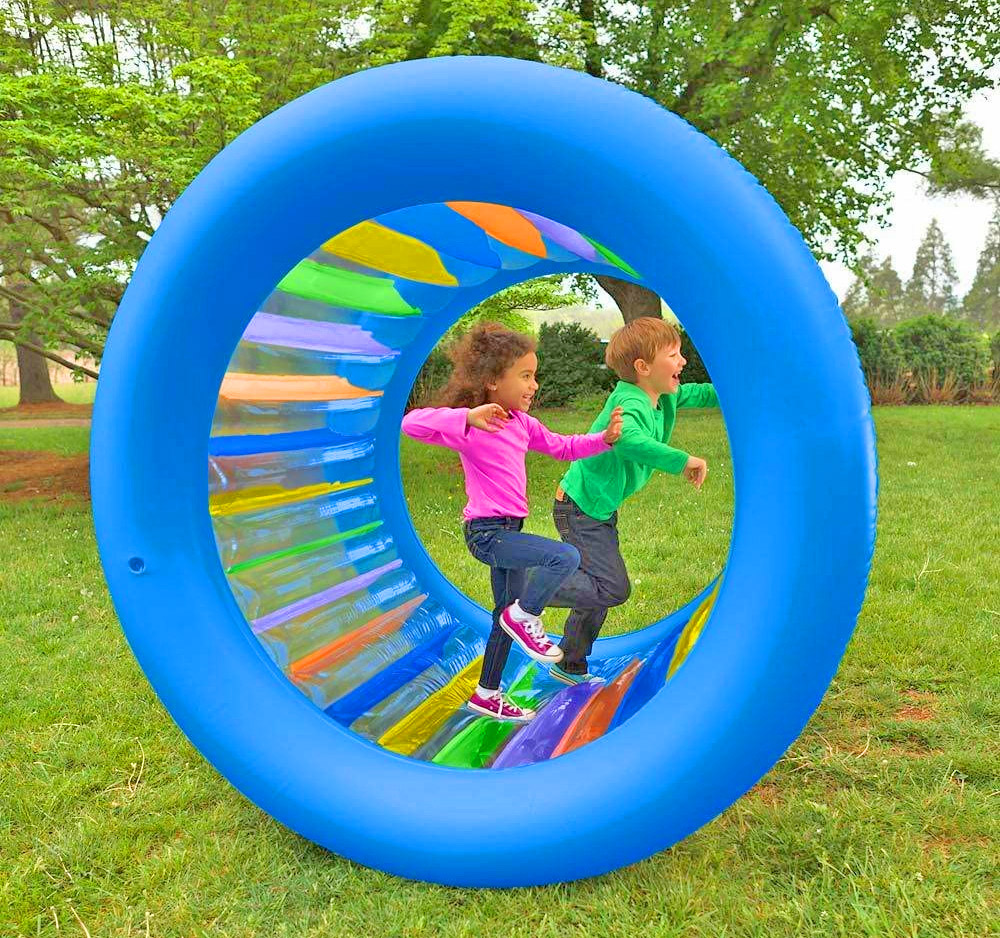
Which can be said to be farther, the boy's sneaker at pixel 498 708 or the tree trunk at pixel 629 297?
the tree trunk at pixel 629 297

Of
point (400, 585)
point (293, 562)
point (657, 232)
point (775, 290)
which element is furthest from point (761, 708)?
point (400, 585)

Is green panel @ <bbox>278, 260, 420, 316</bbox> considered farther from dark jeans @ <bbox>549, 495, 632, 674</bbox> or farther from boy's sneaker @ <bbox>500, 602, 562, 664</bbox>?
boy's sneaker @ <bbox>500, 602, 562, 664</bbox>

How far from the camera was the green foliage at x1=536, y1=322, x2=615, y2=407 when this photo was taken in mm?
14891

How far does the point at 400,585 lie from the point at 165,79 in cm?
680

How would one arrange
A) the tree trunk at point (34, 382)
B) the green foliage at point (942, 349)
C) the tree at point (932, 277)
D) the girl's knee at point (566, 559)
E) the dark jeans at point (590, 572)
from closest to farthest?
1. the girl's knee at point (566, 559)
2. the dark jeans at point (590, 572)
3. the green foliage at point (942, 349)
4. the tree trunk at point (34, 382)
5. the tree at point (932, 277)

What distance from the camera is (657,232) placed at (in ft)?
7.34

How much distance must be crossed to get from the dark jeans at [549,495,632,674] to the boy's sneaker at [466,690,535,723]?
0.40m

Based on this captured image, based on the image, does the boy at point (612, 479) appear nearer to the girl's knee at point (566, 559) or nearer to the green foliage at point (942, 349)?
the girl's knee at point (566, 559)

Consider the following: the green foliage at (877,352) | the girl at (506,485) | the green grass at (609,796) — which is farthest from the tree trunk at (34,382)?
the girl at (506,485)

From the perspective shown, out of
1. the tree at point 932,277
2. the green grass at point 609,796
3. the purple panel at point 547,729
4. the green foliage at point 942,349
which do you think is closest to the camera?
the green grass at point 609,796

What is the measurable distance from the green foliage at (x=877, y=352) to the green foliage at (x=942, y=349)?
22 cm

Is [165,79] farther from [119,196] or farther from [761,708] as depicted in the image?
[761,708]

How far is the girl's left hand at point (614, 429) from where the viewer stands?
3105mm

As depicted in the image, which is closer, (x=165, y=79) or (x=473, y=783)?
(x=473, y=783)
